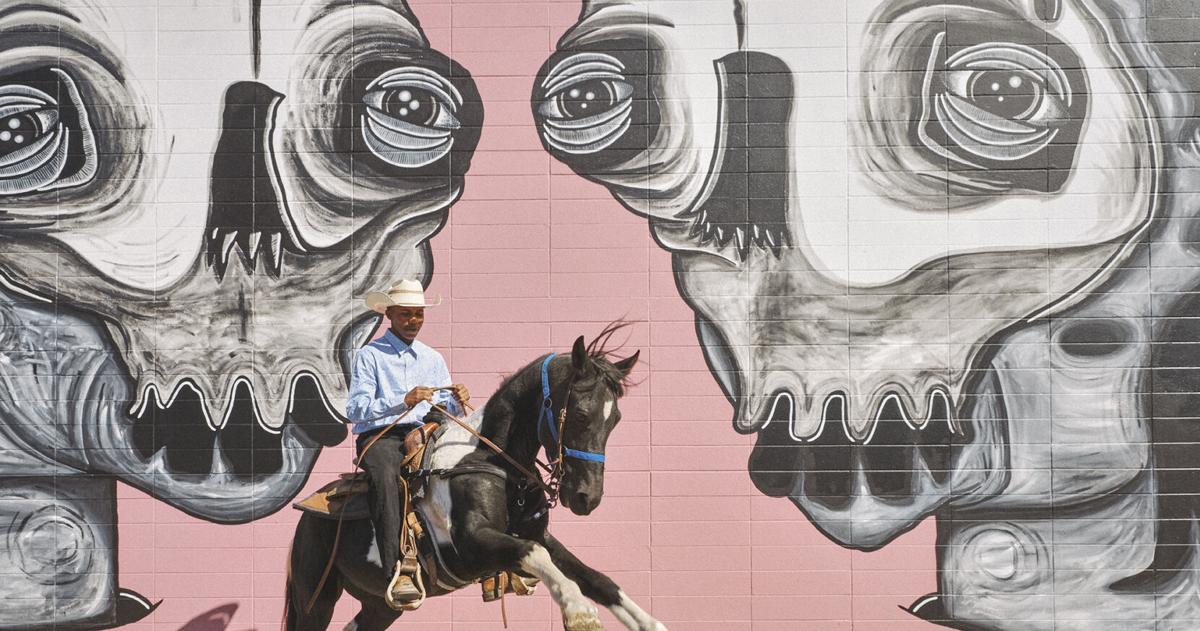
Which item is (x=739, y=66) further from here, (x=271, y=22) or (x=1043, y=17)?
(x=271, y=22)

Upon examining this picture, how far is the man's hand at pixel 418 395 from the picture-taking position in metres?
5.79

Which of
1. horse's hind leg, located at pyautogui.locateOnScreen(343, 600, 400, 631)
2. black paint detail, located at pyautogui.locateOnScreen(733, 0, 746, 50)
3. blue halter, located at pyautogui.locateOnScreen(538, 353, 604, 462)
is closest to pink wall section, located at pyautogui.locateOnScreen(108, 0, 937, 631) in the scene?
black paint detail, located at pyautogui.locateOnScreen(733, 0, 746, 50)

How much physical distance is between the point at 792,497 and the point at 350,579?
3.20 meters

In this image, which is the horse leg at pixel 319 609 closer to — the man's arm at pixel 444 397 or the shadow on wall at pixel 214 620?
the man's arm at pixel 444 397

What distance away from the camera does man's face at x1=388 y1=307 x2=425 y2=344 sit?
6.24 m

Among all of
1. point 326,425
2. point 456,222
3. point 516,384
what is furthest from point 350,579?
point 456,222

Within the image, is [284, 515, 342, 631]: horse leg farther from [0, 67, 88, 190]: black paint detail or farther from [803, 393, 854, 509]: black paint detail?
[0, 67, 88, 190]: black paint detail

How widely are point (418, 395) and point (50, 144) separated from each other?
166 inches

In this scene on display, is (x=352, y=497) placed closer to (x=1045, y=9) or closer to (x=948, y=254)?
(x=948, y=254)

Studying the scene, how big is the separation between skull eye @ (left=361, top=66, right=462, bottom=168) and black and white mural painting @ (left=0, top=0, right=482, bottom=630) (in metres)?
0.02

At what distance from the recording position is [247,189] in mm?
8289

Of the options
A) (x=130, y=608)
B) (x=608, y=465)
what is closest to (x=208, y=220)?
(x=130, y=608)

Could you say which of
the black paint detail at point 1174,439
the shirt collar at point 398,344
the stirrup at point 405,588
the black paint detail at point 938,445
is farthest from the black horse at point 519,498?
the black paint detail at point 1174,439

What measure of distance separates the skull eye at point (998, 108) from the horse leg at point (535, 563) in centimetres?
446
